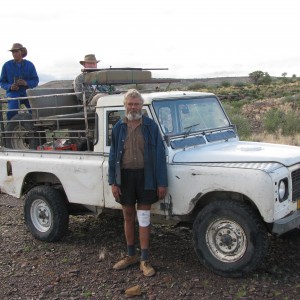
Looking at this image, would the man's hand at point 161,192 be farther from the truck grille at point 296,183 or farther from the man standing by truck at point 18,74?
the man standing by truck at point 18,74

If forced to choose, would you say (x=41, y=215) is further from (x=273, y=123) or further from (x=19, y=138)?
(x=273, y=123)

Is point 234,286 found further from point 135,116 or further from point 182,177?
point 135,116

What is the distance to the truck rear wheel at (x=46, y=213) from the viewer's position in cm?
632

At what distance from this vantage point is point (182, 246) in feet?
19.7

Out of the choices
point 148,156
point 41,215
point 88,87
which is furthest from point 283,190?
point 41,215

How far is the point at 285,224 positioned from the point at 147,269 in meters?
1.53

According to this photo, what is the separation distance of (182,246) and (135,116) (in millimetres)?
1934

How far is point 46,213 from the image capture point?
21.4 feet

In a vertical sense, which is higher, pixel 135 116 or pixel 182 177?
pixel 135 116

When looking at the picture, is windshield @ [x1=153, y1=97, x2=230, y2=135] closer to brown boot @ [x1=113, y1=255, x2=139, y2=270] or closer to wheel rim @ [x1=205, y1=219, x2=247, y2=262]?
wheel rim @ [x1=205, y1=219, x2=247, y2=262]

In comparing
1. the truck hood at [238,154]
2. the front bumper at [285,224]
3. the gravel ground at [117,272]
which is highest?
the truck hood at [238,154]

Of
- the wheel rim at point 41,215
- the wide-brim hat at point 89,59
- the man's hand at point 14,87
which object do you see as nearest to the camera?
the wheel rim at point 41,215

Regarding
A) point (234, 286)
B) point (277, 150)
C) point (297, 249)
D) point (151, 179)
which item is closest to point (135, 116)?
point (151, 179)

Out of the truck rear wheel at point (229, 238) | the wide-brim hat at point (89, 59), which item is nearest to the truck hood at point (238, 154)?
the truck rear wheel at point (229, 238)
